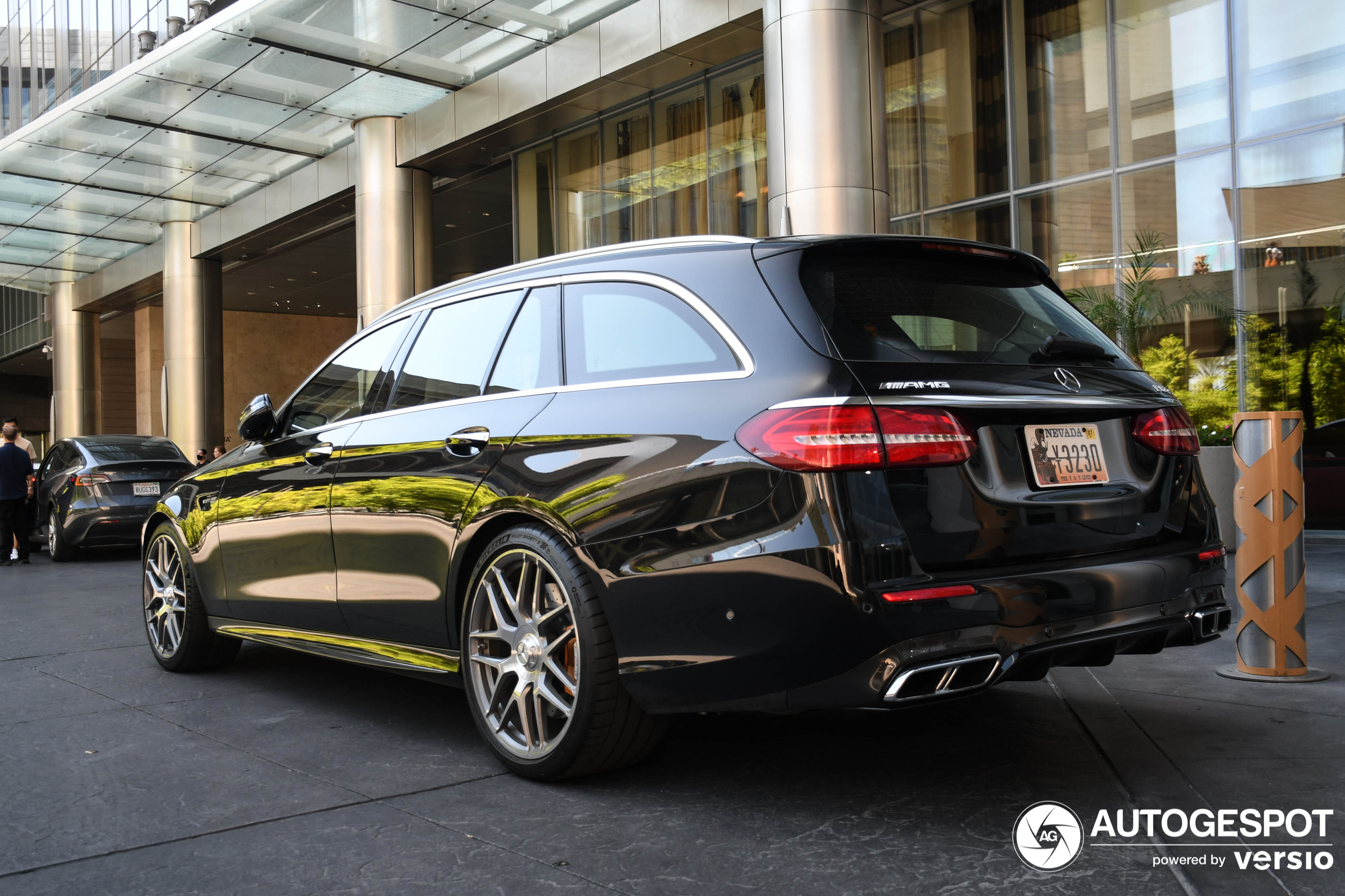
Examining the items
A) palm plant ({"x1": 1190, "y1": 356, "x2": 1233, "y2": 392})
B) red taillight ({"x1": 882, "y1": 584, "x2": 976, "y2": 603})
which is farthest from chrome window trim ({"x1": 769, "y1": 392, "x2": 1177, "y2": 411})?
palm plant ({"x1": 1190, "y1": 356, "x2": 1233, "y2": 392})

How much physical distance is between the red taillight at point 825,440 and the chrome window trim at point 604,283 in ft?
0.78

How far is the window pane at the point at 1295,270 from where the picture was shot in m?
12.7

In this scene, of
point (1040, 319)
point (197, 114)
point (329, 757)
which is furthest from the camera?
point (197, 114)

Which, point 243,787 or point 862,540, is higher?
point 862,540

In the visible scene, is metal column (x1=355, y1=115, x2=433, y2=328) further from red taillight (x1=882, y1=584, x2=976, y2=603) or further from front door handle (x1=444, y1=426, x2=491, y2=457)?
red taillight (x1=882, y1=584, x2=976, y2=603)

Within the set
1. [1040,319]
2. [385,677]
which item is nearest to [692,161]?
[385,677]

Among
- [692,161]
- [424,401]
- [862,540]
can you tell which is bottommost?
[862,540]

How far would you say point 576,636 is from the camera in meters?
3.41

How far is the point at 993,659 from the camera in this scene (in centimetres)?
292

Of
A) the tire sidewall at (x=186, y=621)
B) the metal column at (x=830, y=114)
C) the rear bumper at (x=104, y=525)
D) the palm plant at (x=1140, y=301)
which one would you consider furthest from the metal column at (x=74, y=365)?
the tire sidewall at (x=186, y=621)

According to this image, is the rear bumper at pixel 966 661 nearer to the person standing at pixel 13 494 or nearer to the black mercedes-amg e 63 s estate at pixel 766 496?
the black mercedes-amg e 63 s estate at pixel 766 496

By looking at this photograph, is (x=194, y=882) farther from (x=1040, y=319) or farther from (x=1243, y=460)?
(x=1243, y=460)

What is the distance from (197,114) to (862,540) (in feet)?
63.9

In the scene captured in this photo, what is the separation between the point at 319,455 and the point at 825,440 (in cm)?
256
